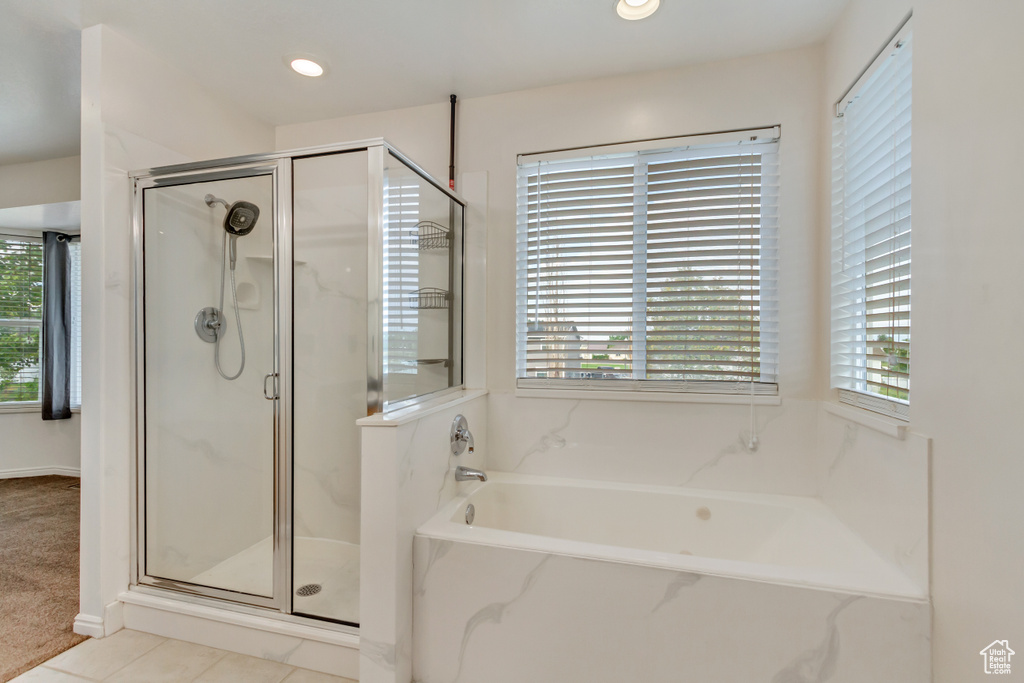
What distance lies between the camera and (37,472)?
410 cm

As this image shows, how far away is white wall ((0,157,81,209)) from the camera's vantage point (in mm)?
3346

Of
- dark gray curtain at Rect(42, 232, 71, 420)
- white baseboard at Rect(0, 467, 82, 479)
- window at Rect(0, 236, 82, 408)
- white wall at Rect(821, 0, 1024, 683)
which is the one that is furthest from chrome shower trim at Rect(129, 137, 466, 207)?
white baseboard at Rect(0, 467, 82, 479)

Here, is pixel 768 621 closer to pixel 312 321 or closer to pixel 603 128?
pixel 312 321

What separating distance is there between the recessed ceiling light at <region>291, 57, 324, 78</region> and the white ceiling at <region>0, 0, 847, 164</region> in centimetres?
5

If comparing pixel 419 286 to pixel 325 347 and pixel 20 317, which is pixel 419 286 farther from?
pixel 20 317

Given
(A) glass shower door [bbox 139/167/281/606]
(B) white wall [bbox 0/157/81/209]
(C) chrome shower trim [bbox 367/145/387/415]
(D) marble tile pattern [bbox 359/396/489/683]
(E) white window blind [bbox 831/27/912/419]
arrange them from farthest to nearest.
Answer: (B) white wall [bbox 0/157/81/209] < (A) glass shower door [bbox 139/167/281/606] < (C) chrome shower trim [bbox 367/145/387/415] < (D) marble tile pattern [bbox 359/396/489/683] < (E) white window blind [bbox 831/27/912/419]

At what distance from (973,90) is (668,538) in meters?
1.77

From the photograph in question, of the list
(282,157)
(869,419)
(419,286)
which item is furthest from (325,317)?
(869,419)

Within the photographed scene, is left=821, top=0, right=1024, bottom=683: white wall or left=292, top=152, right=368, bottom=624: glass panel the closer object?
left=821, top=0, right=1024, bottom=683: white wall

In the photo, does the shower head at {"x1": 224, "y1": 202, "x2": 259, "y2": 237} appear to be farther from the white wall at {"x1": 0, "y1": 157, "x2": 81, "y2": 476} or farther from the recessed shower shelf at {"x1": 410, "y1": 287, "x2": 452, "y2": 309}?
the white wall at {"x1": 0, "y1": 157, "x2": 81, "y2": 476}

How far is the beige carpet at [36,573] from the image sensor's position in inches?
72.9

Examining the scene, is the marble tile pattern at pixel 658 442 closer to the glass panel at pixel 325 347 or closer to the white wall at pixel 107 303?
the glass panel at pixel 325 347

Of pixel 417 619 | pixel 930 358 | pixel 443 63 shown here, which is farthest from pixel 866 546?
pixel 443 63

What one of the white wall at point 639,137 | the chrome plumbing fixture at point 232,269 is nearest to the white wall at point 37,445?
the chrome plumbing fixture at point 232,269
